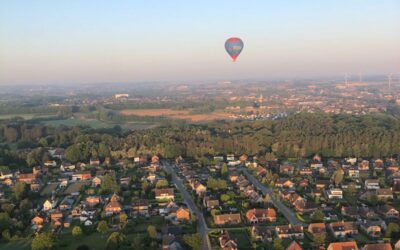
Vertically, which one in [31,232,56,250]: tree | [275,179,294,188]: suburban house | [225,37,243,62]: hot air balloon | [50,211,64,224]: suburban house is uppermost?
[225,37,243,62]: hot air balloon

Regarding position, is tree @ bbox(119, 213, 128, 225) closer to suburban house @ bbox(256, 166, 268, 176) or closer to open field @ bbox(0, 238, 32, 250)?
open field @ bbox(0, 238, 32, 250)

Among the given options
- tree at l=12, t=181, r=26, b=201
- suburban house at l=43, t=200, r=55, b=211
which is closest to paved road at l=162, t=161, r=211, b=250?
suburban house at l=43, t=200, r=55, b=211

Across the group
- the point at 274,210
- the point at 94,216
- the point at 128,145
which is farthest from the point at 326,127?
the point at 94,216

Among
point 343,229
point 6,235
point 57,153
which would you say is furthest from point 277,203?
point 57,153

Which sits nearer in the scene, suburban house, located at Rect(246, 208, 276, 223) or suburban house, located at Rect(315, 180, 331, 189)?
suburban house, located at Rect(246, 208, 276, 223)

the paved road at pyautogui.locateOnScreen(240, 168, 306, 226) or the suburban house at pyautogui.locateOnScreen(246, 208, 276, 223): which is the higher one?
the suburban house at pyautogui.locateOnScreen(246, 208, 276, 223)

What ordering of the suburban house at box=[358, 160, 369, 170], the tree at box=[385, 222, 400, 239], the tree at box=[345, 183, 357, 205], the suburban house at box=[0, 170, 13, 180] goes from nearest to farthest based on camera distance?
1. the tree at box=[385, 222, 400, 239]
2. the tree at box=[345, 183, 357, 205]
3. the suburban house at box=[0, 170, 13, 180]
4. the suburban house at box=[358, 160, 369, 170]
